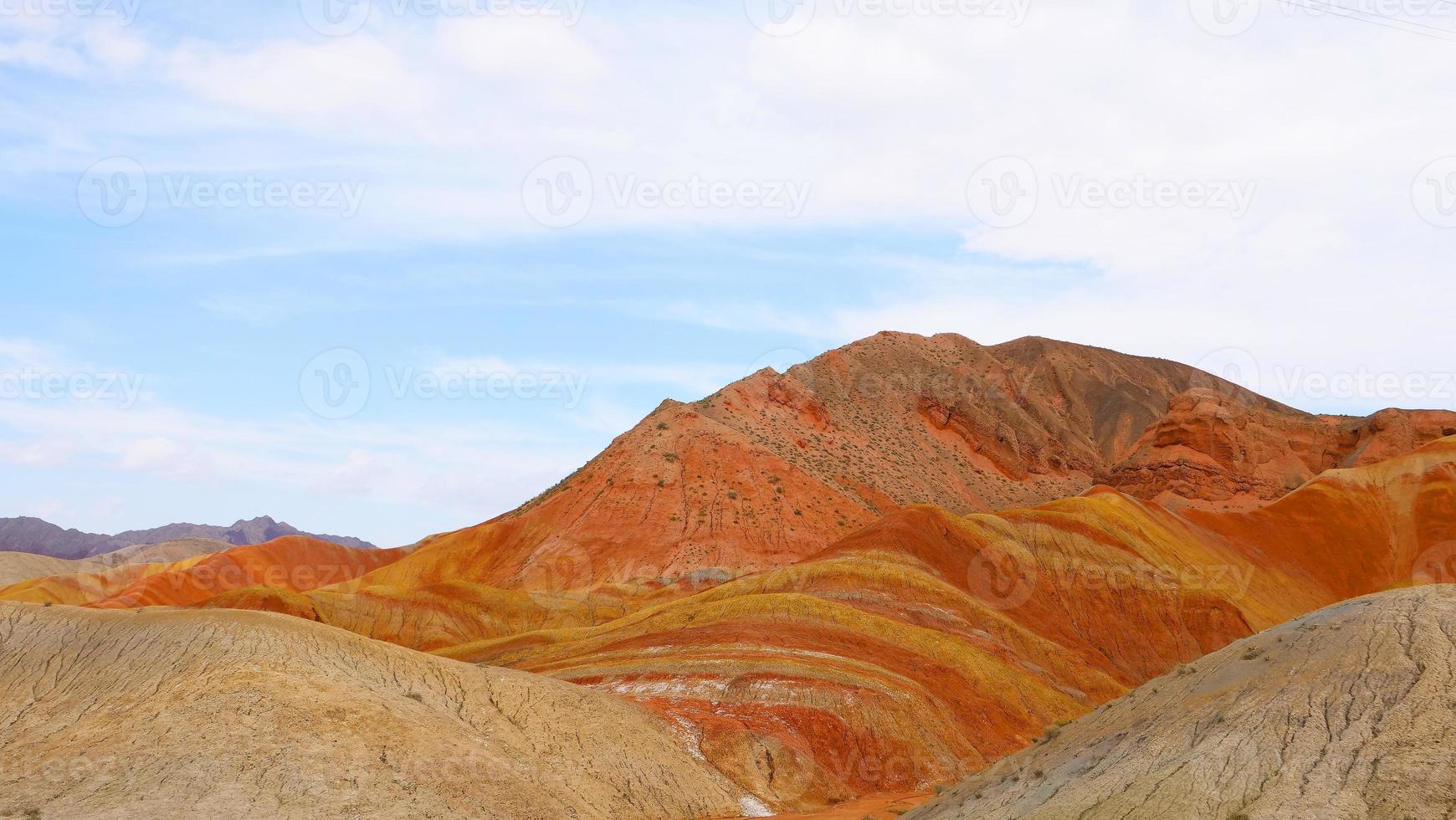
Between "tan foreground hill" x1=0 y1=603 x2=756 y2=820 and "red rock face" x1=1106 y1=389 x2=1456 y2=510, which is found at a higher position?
"red rock face" x1=1106 y1=389 x2=1456 y2=510

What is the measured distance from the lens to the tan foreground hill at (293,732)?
25.9m

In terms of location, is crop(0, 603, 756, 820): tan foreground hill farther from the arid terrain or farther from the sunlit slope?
the sunlit slope

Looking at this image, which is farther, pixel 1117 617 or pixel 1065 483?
pixel 1065 483

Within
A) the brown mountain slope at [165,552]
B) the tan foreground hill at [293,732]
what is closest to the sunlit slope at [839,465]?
the tan foreground hill at [293,732]

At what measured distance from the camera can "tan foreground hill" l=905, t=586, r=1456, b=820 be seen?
58.4ft

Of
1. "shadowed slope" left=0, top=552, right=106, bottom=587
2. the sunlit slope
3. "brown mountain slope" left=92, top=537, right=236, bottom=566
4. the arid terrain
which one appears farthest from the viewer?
"brown mountain slope" left=92, top=537, right=236, bottom=566

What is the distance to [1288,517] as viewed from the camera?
8112 centimetres

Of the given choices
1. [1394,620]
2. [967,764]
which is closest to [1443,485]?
[967,764]

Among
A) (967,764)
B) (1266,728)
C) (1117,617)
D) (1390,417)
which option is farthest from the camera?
(1390,417)

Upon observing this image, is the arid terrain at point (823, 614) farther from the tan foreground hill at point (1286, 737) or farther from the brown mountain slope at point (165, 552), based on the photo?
the brown mountain slope at point (165, 552)

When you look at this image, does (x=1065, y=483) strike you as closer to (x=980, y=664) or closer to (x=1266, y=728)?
(x=980, y=664)

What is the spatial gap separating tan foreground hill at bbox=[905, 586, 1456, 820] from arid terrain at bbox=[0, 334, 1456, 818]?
0.10 meters

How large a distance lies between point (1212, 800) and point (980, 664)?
3044 cm

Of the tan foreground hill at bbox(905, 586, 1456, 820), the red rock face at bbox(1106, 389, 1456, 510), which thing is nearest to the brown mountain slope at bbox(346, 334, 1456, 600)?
the red rock face at bbox(1106, 389, 1456, 510)
